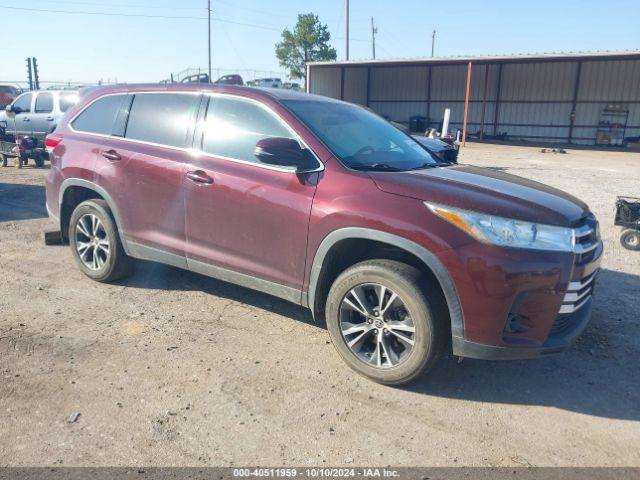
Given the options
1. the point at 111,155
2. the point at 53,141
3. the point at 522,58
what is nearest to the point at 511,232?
the point at 111,155

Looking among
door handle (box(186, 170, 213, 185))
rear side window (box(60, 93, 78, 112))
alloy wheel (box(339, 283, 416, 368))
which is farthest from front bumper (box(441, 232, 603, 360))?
rear side window (box(60, 93, 78, 112))

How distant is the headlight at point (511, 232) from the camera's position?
2910 millimetres

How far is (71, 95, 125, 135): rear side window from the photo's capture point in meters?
4.86

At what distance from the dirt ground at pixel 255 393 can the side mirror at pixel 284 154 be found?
135 cm

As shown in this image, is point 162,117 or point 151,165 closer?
point 151,165

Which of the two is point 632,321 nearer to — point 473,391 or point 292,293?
point 473,391

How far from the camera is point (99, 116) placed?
4.97 meters

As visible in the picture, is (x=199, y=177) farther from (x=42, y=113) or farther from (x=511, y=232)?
(x=42, y=113)

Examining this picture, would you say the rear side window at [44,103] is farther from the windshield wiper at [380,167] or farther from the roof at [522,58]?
the roof at [522,58]

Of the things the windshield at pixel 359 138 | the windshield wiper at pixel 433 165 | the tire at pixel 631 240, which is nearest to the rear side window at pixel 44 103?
the windshield at pixel 359 138

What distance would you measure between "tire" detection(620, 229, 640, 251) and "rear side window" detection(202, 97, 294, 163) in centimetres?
500

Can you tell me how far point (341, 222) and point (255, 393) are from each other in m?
1.21

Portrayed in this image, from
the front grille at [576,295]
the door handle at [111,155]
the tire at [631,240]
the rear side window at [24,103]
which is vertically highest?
the rear side window at [24,103]

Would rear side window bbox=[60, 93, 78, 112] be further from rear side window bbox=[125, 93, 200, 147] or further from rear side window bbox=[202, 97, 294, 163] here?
rear side window bbox=[202, 97, 294, 163]
